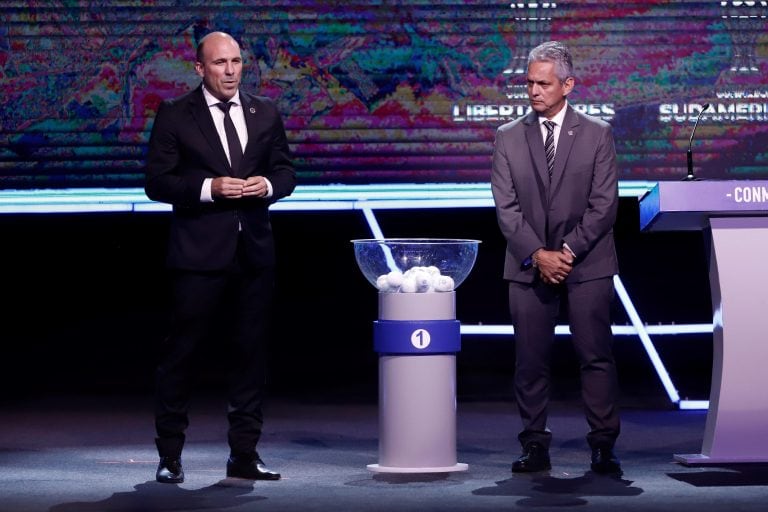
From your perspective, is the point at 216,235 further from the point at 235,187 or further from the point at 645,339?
the point at 645,339

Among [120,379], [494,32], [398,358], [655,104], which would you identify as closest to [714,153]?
[655,104]

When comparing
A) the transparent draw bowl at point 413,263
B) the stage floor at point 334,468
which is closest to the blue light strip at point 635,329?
the stage floor at point 334,468

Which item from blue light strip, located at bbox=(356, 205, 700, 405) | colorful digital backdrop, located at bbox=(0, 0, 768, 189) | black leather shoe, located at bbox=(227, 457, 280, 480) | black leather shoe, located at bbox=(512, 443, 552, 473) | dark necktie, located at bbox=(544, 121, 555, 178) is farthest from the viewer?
blue light strip, located at bbox=(356, 205, 700, 405)

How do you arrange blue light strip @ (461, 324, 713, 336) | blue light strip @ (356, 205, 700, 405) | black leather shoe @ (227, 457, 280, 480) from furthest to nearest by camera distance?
blue light strip @ (461, 324, 713, 336)
blue light strip @ (356, 205, 700, 405)
black leather shoe @ (227, 457, 280, 480)

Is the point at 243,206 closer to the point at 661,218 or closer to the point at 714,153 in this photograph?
the point at 661,218

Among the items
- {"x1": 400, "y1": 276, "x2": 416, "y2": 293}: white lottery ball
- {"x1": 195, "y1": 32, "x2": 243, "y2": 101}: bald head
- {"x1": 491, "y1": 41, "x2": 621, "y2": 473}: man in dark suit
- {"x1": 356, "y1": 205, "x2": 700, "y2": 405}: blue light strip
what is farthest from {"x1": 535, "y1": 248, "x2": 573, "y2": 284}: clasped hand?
{"x1": 356, "y1": 205, "x2": 700, "y2": 405}: blue light strip

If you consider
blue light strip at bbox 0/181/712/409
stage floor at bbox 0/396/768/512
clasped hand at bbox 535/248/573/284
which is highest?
blue light strip at bbox 0/181/712/409

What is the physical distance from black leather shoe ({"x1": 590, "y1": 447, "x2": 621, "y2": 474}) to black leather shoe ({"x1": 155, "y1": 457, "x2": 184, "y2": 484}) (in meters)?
1.37

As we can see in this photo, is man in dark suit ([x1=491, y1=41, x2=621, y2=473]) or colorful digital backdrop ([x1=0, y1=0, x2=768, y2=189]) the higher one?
colorful digital backdrop ([x1=0, y1=0, x2=768, y2=189])

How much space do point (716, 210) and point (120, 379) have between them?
3781 millimetres

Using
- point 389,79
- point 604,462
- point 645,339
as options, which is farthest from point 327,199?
point 604,462

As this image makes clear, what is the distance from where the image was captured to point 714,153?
5957mm

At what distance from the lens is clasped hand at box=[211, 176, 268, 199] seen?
383cm

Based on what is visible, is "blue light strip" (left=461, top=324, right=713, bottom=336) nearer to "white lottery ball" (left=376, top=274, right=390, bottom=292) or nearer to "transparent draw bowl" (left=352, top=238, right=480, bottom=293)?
"transparent draw bowl" (left=352, top=238, right=480, bottom=293)
